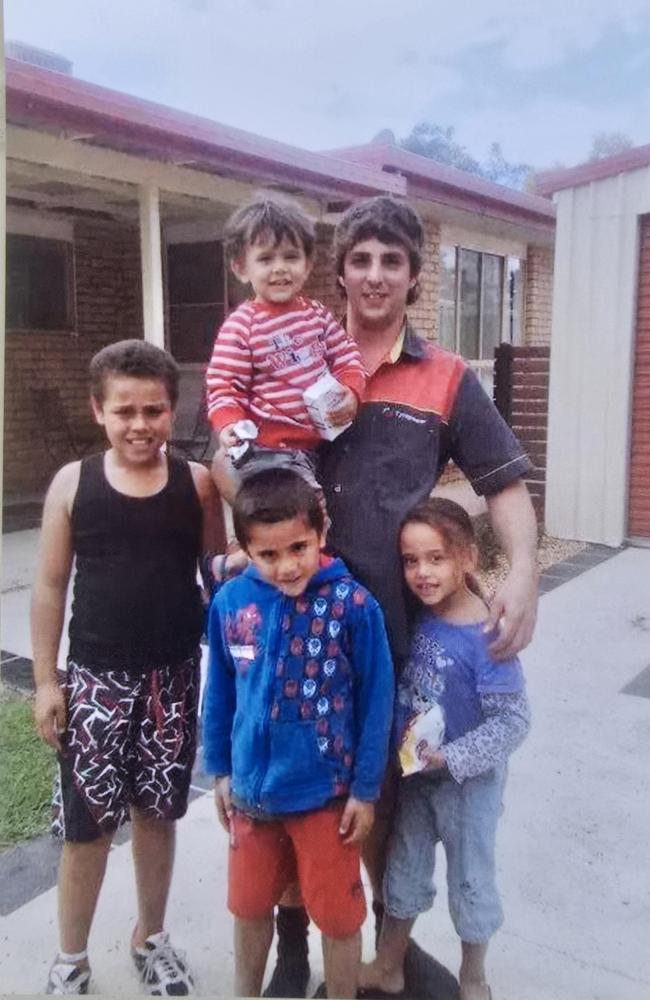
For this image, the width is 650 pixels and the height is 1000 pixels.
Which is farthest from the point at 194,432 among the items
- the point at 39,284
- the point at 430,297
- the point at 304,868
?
the point at 304,868

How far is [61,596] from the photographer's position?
1.56 metres

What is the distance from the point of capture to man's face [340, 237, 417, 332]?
4.74ft

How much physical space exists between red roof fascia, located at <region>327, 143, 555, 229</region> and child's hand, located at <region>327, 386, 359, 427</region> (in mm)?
3139

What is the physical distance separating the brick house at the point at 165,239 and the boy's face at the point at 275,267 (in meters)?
2.22

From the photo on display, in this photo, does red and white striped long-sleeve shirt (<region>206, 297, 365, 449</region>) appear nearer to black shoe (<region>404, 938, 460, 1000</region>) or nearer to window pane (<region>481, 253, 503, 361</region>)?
black shoe (<region>404, 938, 460, 1000</region>)

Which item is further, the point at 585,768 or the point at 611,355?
the point at 611,355

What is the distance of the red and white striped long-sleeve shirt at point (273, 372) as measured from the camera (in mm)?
1410

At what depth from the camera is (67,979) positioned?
63.6 inches

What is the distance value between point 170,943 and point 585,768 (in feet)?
4.33

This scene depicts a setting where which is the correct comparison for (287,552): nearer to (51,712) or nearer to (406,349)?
(406,349)

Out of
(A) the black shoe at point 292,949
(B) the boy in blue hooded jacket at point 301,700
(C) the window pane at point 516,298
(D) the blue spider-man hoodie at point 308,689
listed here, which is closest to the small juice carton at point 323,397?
(B) the boy in blue hooded jacket at point 301,700

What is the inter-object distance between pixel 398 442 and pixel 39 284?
19.6 ft

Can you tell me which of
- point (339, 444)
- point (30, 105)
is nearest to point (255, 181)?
point (30, 105)

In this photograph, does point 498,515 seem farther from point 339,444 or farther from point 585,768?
point 585,768
